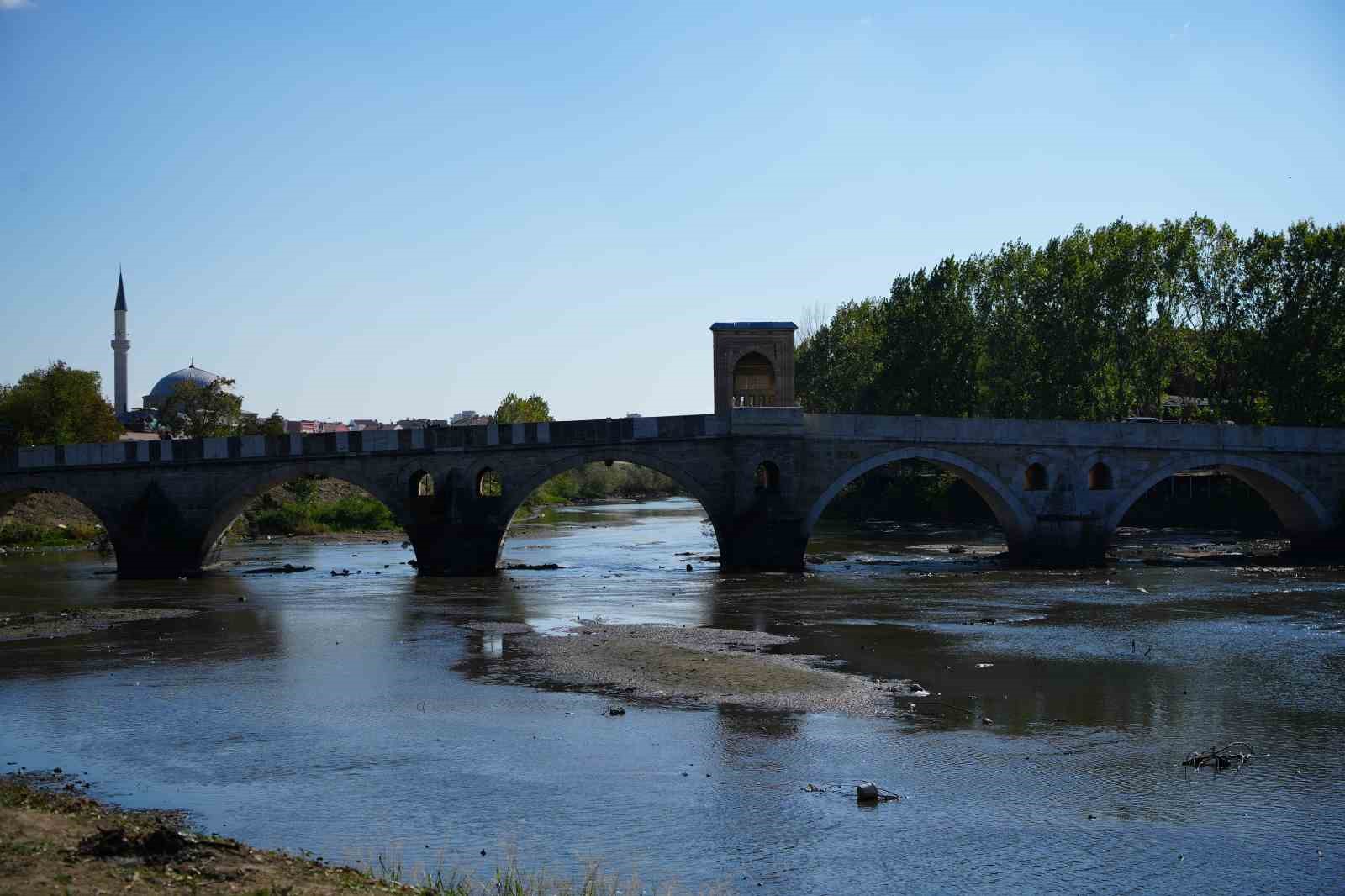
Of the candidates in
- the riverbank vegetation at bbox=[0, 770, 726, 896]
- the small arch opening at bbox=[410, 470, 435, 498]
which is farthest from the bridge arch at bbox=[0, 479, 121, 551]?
the riverbank vegetation at bbox=[0, 770, 726, 896]

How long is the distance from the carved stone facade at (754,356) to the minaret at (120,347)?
73.9m

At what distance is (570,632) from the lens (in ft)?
80.8

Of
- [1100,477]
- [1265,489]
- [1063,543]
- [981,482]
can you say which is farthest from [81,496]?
[1265,489]

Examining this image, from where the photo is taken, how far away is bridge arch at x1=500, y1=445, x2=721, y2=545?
37.1 m

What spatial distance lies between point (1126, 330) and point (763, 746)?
143 feet

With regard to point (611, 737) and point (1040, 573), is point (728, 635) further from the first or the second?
point (1040, 573)

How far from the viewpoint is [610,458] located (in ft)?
124

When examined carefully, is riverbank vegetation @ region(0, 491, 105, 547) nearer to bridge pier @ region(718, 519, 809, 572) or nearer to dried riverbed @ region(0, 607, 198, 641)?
dried riverbed @ region(0, 607, 198, 641)

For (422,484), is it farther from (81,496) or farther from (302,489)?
(302,489)

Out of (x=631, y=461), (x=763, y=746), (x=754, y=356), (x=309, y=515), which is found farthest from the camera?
(x=309, y=515)

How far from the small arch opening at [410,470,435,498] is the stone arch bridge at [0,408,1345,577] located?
0.06 m

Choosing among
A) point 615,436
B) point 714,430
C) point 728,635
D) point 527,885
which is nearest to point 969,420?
point 714,430

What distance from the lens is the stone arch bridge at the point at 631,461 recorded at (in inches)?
1460

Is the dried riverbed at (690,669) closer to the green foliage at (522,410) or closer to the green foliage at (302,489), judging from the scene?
the green foliage at (302,489)
